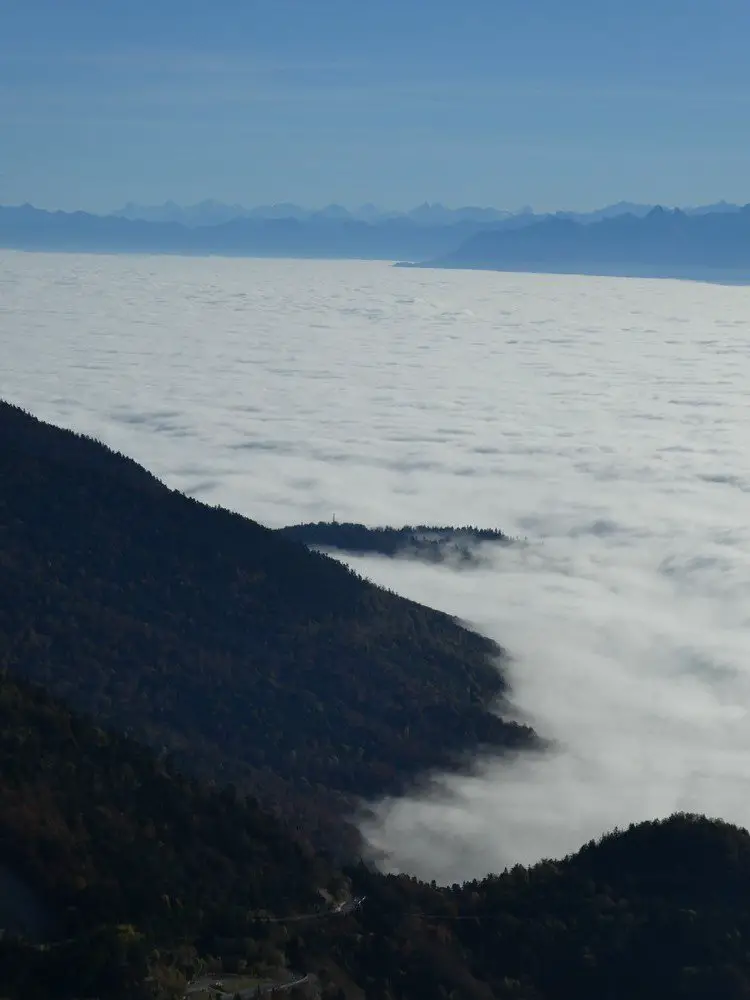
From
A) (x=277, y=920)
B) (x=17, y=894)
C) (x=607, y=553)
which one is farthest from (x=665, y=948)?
(x=607, y=553)

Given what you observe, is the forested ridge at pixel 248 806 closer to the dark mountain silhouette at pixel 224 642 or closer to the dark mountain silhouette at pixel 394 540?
the dark mountain silhouette at pixel 224 642

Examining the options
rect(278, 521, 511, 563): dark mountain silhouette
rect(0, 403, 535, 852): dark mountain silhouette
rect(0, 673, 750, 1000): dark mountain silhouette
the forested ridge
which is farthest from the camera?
rect(278, 521, 511, 563): dark mountain silhouette

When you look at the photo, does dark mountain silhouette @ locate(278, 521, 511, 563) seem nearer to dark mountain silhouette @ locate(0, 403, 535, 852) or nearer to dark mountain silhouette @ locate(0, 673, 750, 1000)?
dark mountain silhouette @ locate(0, 403, 535, 852)

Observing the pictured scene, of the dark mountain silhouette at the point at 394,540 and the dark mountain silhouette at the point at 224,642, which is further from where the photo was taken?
the dark mountain silhouette at the point at 394,540

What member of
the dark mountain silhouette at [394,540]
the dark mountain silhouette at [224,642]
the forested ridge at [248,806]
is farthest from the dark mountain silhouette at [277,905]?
the dark mountain silhouette at [394,540]

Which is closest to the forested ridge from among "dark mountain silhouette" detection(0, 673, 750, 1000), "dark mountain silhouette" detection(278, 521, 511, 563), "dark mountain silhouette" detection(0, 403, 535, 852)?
"dark mountain silhouette" detection(0, 673, 750, 1000)

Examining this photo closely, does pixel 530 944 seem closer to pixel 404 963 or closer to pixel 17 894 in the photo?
pixel 404 963
